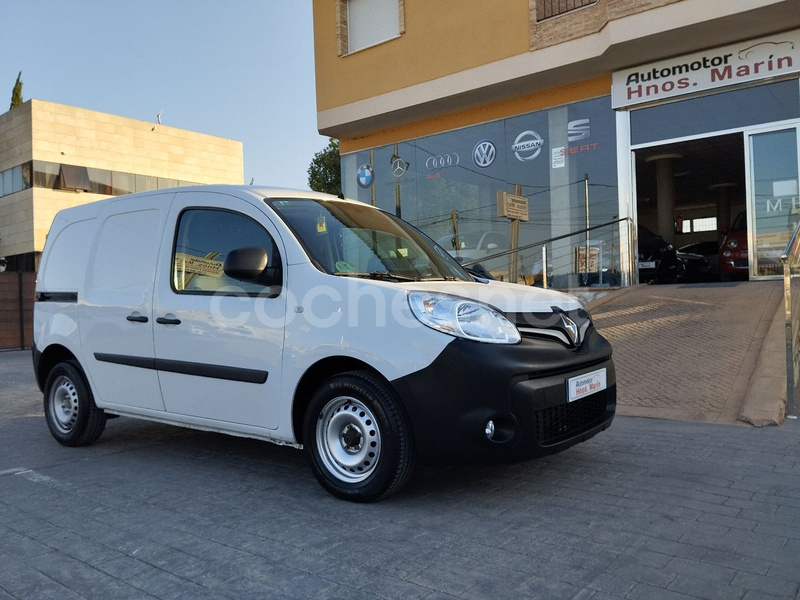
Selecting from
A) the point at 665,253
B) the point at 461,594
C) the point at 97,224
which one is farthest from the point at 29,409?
the point at 665,253

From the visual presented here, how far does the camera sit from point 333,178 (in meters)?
44.1

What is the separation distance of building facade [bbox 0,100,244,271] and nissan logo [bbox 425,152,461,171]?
27344 millimetres

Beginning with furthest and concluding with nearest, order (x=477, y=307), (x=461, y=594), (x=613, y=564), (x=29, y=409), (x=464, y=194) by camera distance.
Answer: (x=464, y=194)
(x=29, y=409)
(x=477, y=307)
(x=613, y=564)
(x=461, y=594)

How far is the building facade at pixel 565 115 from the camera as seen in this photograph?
11742mm

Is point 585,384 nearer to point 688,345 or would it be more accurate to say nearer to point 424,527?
point 424,527

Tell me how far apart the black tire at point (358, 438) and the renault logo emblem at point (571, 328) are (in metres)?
1.07

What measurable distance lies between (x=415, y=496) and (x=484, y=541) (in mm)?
759

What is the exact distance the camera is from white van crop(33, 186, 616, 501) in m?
3.47

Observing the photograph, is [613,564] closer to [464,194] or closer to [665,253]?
[464,194]

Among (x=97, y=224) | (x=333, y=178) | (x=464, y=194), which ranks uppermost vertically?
(x=333, y=178)

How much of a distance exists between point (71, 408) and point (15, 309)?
13.0 meters

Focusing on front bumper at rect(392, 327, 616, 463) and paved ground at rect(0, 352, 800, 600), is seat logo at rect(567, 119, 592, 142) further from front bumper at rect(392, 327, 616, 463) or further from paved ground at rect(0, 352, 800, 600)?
front bumper at rect(392, 327, 616, 463)

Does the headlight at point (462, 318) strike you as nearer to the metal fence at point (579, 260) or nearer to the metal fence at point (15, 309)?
the metal fence at point (579, 260)

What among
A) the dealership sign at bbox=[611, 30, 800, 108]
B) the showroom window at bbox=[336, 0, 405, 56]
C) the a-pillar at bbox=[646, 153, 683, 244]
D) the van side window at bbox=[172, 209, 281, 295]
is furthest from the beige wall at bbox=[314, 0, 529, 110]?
the van side window at bbox=[172, 209, 281, 295]
